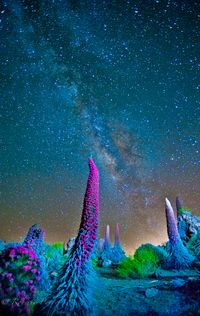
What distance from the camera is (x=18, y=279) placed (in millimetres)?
3764

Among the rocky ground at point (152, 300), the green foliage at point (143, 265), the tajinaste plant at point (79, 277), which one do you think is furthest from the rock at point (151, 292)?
the green foliage at point (143, 265)

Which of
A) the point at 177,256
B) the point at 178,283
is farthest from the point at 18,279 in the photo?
the point at 177,256

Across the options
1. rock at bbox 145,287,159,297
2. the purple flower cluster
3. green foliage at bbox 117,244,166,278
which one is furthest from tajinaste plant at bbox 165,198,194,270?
the purple flower cluster

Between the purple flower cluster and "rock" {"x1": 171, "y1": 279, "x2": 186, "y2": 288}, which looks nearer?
the purple flower cluster

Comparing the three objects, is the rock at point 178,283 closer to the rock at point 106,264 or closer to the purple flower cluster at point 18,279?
the purple flower cluster at point 18,279

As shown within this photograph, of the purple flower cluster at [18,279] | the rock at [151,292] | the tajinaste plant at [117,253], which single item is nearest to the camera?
the purple flower cluster at [18,279]

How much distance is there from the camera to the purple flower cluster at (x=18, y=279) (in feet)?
11.3

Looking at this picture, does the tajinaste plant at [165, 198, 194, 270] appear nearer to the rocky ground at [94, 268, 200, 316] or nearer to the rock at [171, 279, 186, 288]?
the rocky ground at [94, 268, 200, 316]

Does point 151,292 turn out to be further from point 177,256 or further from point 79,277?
point 177,256

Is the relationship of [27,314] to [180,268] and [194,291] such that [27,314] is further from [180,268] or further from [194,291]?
[180,268]

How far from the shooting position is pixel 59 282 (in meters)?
3.53

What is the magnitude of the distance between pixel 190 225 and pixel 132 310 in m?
9.39

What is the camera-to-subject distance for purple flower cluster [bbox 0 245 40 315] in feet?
11.3

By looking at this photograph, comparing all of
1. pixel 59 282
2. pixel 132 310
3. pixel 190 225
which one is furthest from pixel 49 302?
pixel 190 225
